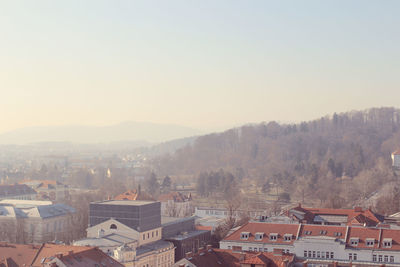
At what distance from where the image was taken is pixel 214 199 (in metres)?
117

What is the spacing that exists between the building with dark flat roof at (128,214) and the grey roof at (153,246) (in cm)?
150

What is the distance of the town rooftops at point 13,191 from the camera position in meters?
107

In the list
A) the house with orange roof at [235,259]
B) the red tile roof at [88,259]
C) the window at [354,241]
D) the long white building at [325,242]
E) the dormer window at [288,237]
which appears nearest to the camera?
the house with orange roof at [235,259]

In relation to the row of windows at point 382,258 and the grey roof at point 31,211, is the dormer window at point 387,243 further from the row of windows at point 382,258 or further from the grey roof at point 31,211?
the grey roof at point 31,211

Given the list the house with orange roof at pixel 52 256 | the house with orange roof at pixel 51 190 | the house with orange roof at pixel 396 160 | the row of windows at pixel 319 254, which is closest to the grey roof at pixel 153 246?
the house with orange roof at pixel 52 256

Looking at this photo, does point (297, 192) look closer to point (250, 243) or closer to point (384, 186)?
point (384, 186)

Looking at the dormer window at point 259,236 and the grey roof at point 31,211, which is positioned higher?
the dormer window at point 259,236

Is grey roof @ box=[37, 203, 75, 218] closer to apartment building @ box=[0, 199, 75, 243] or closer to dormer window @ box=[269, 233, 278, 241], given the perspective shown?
apartment building @ box=[0, 199, 75, 243]

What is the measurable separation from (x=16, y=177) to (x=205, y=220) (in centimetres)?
11054

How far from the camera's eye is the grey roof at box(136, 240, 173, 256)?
53.5 m

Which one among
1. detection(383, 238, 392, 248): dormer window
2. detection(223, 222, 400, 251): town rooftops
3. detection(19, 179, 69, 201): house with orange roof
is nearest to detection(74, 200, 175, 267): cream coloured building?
detection(223, 222, 400, 251): town rooftops

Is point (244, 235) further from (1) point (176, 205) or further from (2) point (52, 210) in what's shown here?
(1) point (176, 205)

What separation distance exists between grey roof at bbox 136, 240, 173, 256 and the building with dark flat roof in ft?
4.91

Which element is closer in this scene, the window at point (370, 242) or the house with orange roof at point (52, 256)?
the house with orange roof at point (52, 256)
